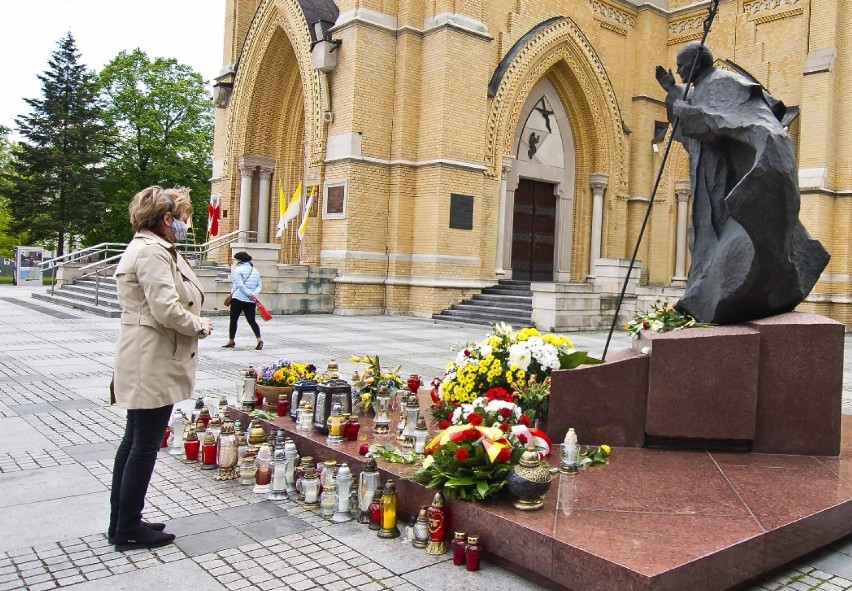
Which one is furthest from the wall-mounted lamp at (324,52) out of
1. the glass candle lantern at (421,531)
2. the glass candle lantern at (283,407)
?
the glass candle lantern at (421,531)

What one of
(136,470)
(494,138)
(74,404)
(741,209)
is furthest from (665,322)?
(494,138)

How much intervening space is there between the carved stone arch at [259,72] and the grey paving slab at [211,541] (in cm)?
1578

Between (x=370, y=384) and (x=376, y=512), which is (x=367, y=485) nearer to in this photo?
(x=376, y=512)

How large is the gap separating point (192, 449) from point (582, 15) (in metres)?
20.4

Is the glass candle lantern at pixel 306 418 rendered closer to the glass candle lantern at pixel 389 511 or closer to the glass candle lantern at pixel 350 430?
the glass candle lantern at pixel 350 430

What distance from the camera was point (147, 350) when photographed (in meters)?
3.58

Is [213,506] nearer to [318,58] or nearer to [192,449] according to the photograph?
[192,449]

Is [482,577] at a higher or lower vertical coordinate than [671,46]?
lower

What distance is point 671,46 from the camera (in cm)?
2384

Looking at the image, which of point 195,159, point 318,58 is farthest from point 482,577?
point 195,159

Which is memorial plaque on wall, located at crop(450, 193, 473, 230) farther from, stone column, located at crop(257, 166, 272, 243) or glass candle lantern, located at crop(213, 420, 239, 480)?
glass candle lantern, located at crop(213, 420, 239, 480)

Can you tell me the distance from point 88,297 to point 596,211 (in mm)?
15438

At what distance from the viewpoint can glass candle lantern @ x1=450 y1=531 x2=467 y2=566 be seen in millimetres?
3504

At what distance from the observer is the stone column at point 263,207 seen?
926 inches
